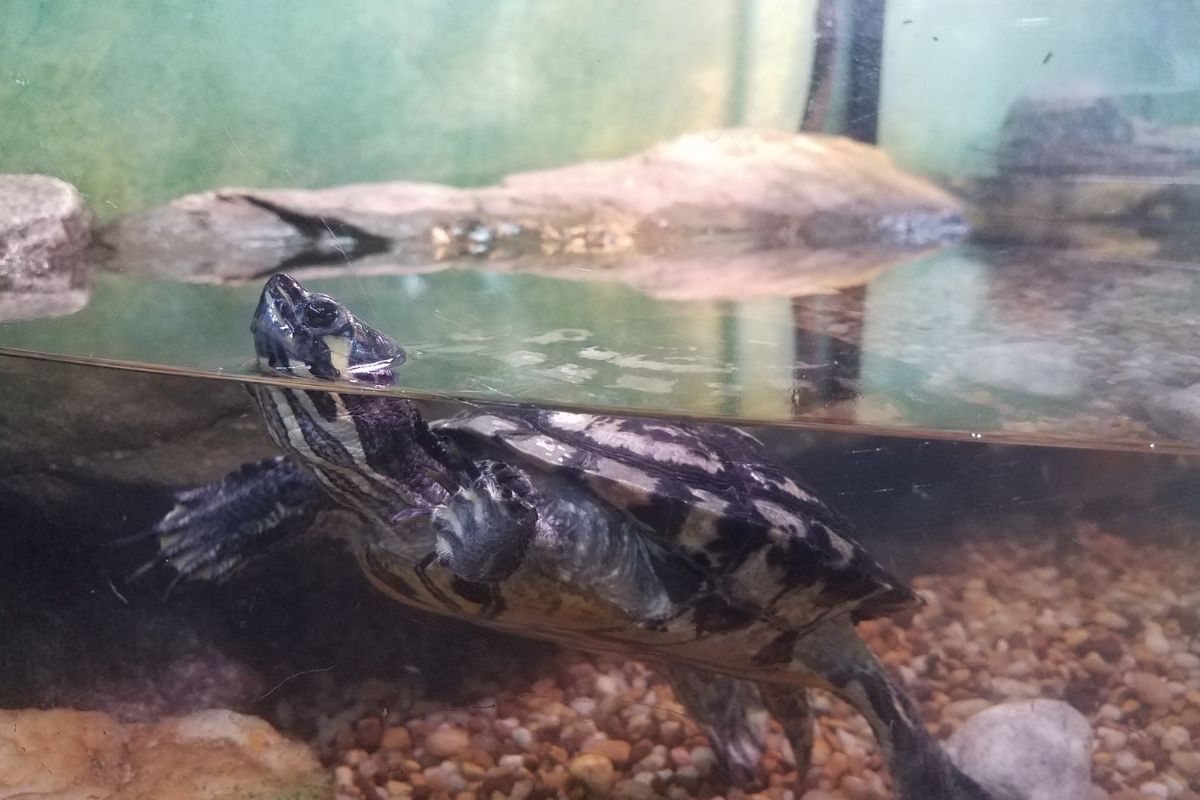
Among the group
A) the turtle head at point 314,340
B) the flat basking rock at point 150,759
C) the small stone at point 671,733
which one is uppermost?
the turtle head at point 314,340

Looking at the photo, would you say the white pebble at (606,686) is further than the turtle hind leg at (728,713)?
Yes

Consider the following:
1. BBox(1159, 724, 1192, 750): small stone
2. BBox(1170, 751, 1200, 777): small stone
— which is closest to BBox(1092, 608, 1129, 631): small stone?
BBox(1159, 724, 1192, 750): small stone

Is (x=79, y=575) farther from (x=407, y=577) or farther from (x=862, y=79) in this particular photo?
(x=862, y=79)

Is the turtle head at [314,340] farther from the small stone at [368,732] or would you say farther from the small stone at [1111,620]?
Answer: the small stone at [1111,620]

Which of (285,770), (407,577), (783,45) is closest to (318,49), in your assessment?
(783,45)

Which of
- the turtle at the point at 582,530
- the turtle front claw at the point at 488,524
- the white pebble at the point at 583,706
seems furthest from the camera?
the white pebble at the point at 583,706

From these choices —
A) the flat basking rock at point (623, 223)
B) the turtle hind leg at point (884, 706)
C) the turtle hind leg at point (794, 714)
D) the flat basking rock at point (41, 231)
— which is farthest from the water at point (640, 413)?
the flat basking rock at point (41, 231)

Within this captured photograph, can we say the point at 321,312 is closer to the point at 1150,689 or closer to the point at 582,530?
the point at 582,530
